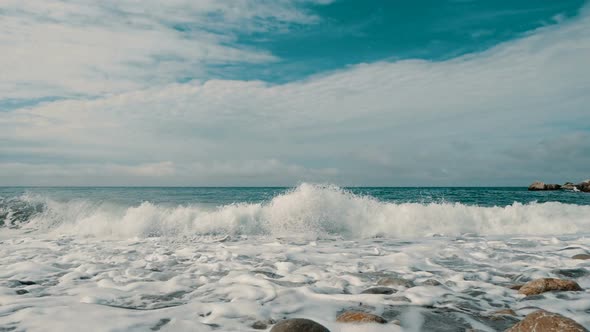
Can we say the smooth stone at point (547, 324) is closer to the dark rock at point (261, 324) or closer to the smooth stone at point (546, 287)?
the smooth stone at point (546, 287)

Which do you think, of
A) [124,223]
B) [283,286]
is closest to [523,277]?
[283,286]

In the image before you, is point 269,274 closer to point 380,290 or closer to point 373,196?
point 380,290

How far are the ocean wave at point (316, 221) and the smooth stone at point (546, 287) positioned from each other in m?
6.92

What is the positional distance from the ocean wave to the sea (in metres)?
0.05

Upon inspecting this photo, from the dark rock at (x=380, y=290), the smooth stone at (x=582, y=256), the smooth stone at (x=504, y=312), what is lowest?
the dark rock at (x=380, y=290)

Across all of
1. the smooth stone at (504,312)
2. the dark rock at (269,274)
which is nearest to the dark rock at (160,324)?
the dark rock at (269,274)

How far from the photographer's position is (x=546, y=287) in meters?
4.99

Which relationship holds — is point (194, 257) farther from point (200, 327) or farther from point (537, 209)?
point (537, 209)

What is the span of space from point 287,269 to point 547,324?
4.19 metres

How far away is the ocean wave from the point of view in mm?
12609

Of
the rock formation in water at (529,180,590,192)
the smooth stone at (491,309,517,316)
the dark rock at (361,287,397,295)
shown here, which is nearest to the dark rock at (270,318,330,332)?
the dark rock at (361,287,397,295)

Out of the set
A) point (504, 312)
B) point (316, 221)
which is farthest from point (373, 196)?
point (504, 312)

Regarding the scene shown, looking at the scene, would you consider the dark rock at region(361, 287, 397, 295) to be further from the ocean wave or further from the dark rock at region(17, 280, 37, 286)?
the ocean wave

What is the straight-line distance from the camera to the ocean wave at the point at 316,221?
41.4 feet
